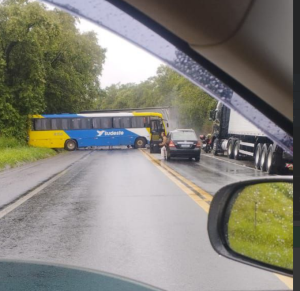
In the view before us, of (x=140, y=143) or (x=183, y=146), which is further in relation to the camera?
(x=140, y=143)

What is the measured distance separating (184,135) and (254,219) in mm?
21880

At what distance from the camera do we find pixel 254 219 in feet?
7.02

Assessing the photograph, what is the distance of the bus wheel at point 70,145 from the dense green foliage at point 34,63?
3.20 meters

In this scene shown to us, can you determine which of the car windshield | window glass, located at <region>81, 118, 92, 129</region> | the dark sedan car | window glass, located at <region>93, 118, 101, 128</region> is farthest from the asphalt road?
window glass, located at <region>93, 118, 101, 128</region>

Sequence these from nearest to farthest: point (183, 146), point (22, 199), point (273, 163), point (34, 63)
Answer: point (22, 199), point (273, 163), point (183, 146), point (34, 63)

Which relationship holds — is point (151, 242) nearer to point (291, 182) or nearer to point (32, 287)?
point (32, 287)

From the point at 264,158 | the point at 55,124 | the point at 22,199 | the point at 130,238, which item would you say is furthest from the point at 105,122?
the point at 130,238

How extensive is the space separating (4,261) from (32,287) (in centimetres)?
59

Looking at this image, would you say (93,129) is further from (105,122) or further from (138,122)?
(138,122)

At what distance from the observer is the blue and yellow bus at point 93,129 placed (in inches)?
1513

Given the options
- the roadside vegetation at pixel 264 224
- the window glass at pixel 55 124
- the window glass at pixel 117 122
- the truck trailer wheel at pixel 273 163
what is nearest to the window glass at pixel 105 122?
the window glass at pixel 117 122

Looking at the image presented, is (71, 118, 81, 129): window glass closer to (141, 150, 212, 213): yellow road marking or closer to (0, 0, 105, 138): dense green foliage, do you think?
(0, 0, 105, 138): dense green foliage

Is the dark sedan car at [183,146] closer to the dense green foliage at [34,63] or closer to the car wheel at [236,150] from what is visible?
the car wheel at [236,150]

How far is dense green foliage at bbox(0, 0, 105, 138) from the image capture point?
28656mm
